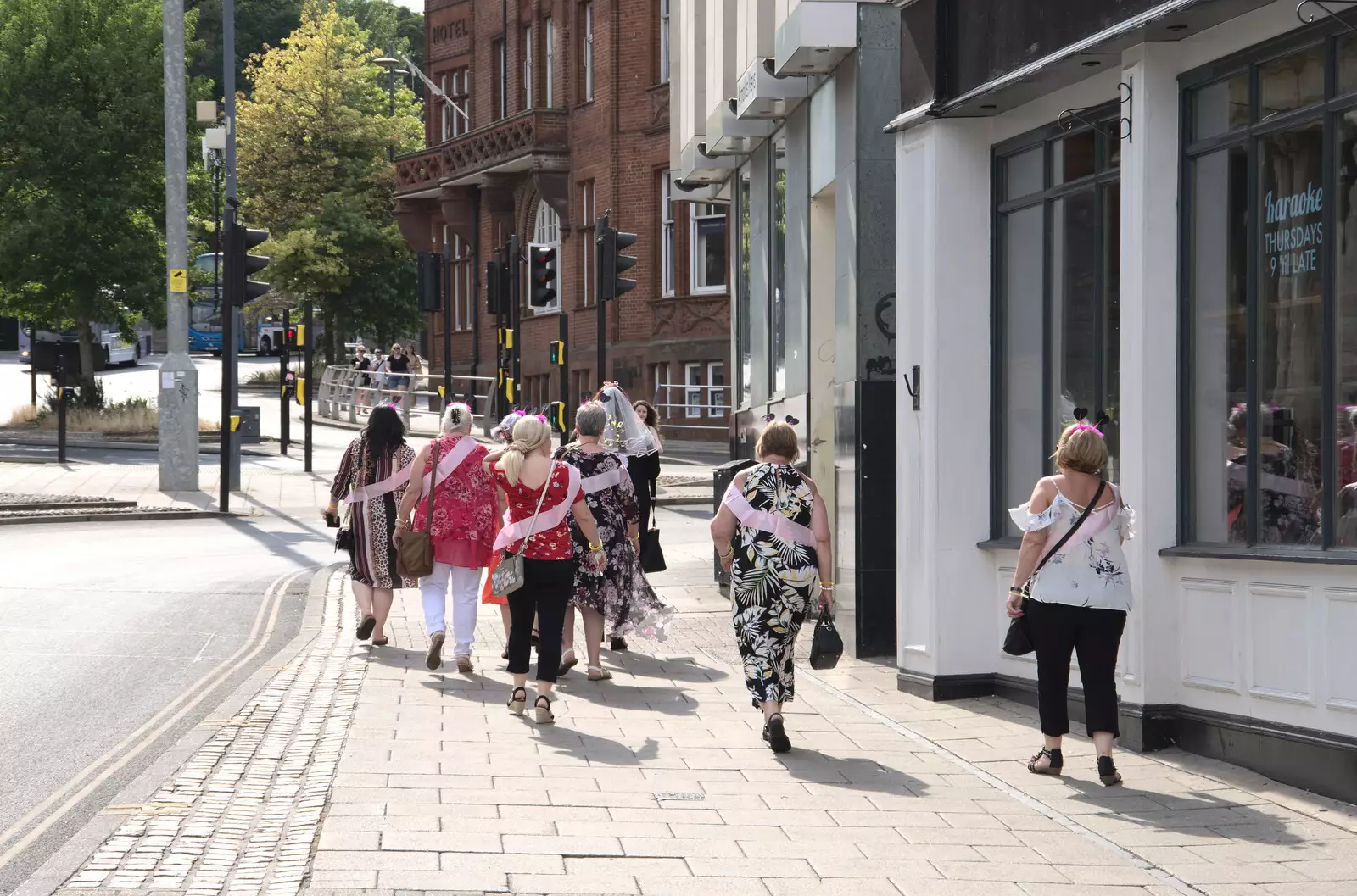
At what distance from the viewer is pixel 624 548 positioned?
1197cm

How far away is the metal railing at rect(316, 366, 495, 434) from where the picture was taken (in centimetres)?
4272

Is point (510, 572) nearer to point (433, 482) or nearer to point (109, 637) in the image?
point (433, 482)

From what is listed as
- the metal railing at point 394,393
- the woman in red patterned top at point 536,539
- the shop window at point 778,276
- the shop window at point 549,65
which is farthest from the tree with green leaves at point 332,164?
the woman in red patterned top at point 536,539

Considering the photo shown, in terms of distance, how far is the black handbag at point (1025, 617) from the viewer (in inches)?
330

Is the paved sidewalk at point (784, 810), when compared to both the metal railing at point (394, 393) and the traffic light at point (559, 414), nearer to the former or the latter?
the traffic light at point (559, 414)

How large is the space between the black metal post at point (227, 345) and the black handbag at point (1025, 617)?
56.3 ft

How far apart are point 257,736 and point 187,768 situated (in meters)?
0.82

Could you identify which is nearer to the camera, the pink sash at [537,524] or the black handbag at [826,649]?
the black handbag at [826,649]

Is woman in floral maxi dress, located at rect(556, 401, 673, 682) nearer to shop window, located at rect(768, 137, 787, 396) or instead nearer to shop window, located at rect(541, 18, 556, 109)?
shop window, located at rect(768, 137, 787, 396)

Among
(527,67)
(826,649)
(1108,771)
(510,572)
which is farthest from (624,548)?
(527,67)

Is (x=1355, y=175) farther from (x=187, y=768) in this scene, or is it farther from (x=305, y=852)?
(x=187, y=768)

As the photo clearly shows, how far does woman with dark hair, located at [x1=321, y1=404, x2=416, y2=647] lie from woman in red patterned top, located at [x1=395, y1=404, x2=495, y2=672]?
0.66 metres

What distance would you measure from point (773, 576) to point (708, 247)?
28533 mm

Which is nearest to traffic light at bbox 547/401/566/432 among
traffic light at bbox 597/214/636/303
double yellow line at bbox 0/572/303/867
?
traffic light at bbox 597/214/636/303
